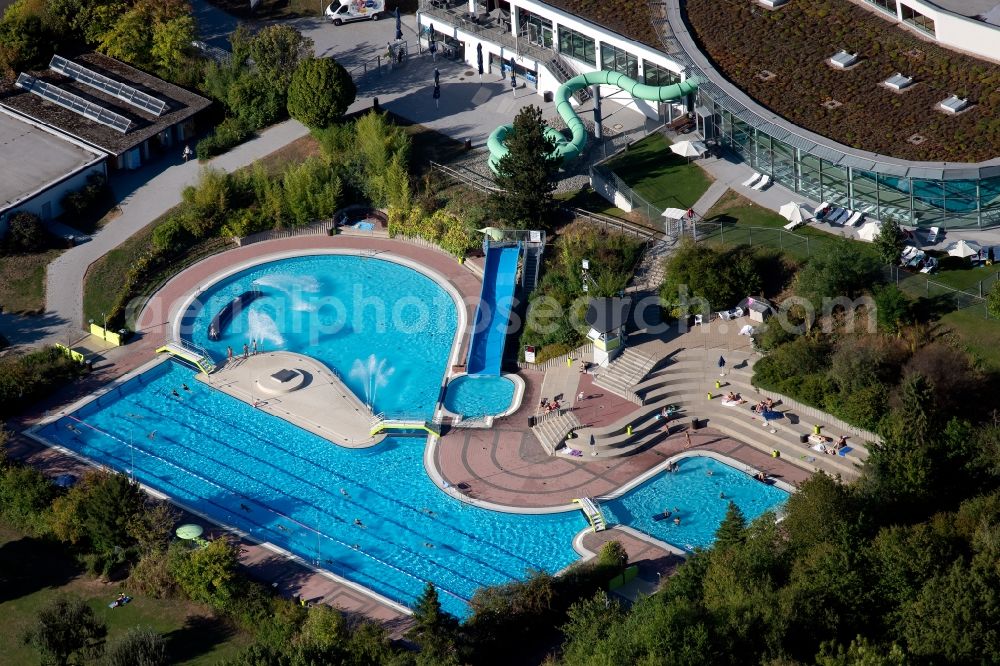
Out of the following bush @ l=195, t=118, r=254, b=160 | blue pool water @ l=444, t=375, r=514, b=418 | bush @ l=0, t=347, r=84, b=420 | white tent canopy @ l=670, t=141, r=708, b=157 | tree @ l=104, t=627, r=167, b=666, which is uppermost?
white tent canopy @ l=670, t=141, r=708, b=157

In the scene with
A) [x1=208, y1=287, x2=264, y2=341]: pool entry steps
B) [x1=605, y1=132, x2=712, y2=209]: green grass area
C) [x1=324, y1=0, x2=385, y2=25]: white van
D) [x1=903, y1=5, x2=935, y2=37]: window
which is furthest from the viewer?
[x1=324, y1=0, x2=385, y2=25]: white van

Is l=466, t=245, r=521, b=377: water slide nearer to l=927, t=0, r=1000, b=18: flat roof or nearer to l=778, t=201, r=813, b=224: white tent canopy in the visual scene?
l=778, t=201, r=813, b=224: white tent canopy

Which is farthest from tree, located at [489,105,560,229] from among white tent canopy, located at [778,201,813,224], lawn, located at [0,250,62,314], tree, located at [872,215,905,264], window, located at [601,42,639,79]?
lawn, located at [0,250,62,314]

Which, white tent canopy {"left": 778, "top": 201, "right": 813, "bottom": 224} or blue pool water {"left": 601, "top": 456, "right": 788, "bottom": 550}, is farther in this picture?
white tent canopy {"left": 778, "top": 201, "right": 813, "bottom": 224}

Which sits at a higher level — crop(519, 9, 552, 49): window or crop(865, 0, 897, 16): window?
crop(865, 0, 897, 16): window

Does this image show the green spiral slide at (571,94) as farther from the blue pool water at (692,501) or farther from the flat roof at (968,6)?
the blue pool water at (692,501)

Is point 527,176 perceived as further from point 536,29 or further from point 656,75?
point 536,29

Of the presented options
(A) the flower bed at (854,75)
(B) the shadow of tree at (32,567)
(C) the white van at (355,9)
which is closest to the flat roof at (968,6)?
(A) the flower bed at (854,75)

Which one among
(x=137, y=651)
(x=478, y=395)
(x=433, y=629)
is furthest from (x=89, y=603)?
(x=478, y=395)
